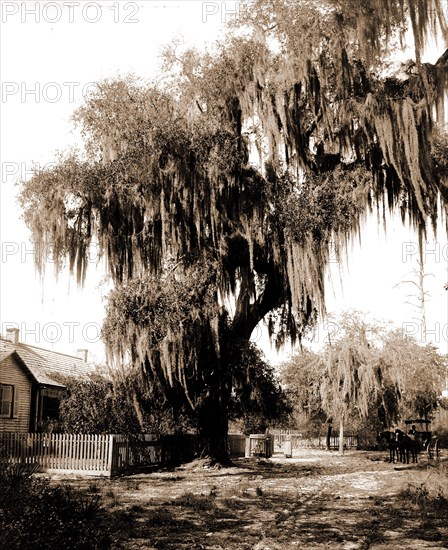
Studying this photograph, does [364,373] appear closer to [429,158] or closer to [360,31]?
[429,158]

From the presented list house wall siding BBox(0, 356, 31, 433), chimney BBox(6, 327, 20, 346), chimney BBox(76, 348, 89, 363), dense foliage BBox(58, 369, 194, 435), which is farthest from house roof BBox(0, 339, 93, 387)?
chimney BBox(76, 348, 89, 363)

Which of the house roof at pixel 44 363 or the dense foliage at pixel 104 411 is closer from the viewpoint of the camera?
the dense foliage at pixel 104 411

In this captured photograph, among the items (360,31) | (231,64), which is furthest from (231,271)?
(360,31)

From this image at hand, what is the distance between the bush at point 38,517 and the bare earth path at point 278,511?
1.04 meters

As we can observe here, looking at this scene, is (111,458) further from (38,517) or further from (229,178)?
(38,517)

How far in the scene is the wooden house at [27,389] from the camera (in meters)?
27.1

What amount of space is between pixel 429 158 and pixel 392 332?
1856 centimetres

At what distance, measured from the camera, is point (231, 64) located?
1703 centimetres

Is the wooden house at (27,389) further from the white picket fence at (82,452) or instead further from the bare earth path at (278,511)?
the bare earth path at (278,511)

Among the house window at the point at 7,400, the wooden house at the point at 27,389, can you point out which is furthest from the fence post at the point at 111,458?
the house window at the point at 7,400

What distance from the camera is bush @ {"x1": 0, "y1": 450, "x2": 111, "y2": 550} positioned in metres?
5.65

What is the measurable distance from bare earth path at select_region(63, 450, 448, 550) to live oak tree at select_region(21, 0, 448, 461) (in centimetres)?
341

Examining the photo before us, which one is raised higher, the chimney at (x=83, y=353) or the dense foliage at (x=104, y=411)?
the chimney at (x=83, y=353)

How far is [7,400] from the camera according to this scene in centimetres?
2734
